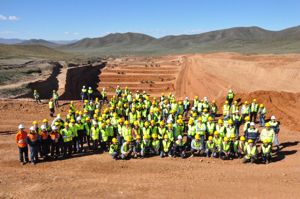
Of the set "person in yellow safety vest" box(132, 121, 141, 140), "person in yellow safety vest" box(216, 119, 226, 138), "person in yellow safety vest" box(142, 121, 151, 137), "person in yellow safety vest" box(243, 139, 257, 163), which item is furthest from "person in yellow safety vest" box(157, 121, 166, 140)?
"person in yellow safety vest" box(243, 139, 257, 163)

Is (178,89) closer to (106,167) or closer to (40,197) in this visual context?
(106,167)

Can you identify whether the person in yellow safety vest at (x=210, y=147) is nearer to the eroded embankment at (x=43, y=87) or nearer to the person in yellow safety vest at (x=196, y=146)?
the person in yellow safety vest at (x=196, y=146)

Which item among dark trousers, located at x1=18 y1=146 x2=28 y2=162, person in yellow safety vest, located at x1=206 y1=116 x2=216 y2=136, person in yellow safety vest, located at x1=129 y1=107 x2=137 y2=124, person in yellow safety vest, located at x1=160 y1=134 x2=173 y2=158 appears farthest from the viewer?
person in yellow safety vest, located at x1=129 y1=107 x2=137 y2=124

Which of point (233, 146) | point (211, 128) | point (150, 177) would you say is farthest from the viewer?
point (211, 128)

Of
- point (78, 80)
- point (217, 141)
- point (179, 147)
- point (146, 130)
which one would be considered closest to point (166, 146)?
point (179, 147)

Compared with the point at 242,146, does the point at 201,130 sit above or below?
above

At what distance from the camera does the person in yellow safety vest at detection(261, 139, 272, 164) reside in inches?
619

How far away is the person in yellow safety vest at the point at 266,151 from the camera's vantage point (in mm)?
15734

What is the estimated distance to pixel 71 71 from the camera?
51625 millimetres

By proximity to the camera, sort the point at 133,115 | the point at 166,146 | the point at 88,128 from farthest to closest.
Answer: the point at 133,115, the point at 88,128, the point at 166,146

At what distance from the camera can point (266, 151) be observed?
1580 cm

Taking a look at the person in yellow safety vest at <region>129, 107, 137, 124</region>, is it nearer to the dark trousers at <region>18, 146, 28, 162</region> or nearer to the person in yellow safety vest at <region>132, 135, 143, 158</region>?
the person in yellow safety vest at <region>132, 135, 143, 158</region>

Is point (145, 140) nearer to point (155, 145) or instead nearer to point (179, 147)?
point (155, 145)

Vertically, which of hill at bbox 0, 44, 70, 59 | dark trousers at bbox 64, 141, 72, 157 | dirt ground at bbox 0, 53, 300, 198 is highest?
hill at bbox 0, 44, 70, 59
